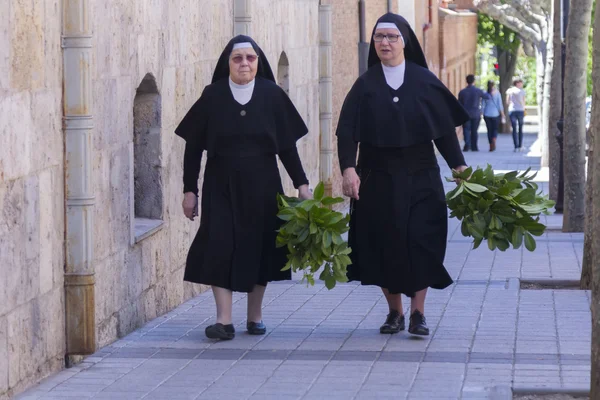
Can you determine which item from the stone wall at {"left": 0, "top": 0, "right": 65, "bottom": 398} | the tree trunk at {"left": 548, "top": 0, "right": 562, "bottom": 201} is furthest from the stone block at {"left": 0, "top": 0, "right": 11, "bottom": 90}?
the tree trunk at {"left": 548, "top": 0, "right": 562, "bottom": 201}

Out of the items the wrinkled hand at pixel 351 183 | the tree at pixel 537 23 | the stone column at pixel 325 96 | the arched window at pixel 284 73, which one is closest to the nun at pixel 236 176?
the wrinkled hand at pixel 351 183

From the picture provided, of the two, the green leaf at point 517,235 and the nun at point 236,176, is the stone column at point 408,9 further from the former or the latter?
the green leaf at point 517,235

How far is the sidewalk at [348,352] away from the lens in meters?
7.04

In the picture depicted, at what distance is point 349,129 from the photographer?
27.7 ft

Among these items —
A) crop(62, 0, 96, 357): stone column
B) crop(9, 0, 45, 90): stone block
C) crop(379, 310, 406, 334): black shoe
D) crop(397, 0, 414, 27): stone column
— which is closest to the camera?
crop(9, 0, 45, 90): stone block

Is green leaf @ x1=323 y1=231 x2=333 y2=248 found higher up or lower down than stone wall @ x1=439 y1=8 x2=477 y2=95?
lower down

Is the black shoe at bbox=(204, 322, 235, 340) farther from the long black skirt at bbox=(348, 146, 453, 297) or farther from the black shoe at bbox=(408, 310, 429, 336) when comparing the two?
the black shoe at bbox=(408, 310, 429, 336)

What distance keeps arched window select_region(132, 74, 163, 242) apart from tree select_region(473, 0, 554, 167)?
17.4 meters

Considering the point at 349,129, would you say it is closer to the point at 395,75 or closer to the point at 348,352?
the point at 395,75

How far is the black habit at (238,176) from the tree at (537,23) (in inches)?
719

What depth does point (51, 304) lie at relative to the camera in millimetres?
7438

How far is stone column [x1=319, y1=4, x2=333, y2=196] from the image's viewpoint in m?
18.1

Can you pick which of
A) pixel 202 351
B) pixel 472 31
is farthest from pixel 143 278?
pixel 472 31

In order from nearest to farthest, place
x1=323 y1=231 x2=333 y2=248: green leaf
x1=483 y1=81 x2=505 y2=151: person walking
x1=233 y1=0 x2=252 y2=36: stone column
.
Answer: x1=323 y1=231 x2=333 y2=248: green leaf
x1=233 y1=0 x2=252 y2=36: stone column
x1=483 y1=81 x2=505 y2=151: person walking
